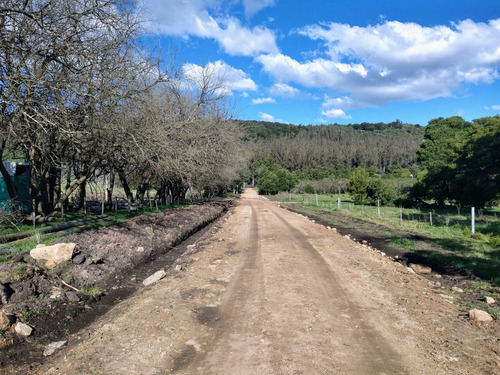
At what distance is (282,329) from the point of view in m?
4.68

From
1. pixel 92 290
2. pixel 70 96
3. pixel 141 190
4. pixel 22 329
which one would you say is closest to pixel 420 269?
pixel 92 290

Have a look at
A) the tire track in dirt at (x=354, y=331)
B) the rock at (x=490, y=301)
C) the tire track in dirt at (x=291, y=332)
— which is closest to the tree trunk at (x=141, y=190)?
the tire track in dirt at (x=291, y=332)

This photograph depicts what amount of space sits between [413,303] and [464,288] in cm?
210

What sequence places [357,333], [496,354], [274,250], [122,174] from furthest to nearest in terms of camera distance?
1. [122,174]
2. [274,250]
3. [357,333]
4. [496,354]

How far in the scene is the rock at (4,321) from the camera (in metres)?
4.54

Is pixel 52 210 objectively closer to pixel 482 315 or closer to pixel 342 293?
pixel 342 293

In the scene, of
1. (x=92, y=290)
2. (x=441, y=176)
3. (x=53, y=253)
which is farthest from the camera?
(x=441, y=176)

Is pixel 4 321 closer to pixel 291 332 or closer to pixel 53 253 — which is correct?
pixel 53 253

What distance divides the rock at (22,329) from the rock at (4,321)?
0.11 m

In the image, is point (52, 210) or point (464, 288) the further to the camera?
point (52, 210)

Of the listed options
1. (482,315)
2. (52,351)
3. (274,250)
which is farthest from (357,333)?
(274,250)

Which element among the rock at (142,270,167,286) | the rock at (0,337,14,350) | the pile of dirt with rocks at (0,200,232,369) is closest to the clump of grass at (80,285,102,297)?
the pile of dirt with rocks at (0,200,232,369)

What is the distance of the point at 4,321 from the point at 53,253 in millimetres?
2985

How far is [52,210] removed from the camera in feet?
49.2
